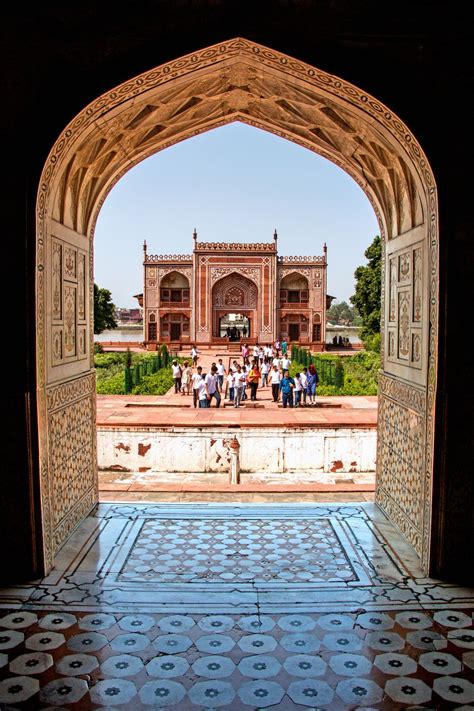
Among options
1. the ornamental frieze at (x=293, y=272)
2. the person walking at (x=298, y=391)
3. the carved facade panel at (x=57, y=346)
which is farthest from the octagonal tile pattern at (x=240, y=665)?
the ornamental frieze at (x=293, y=272)

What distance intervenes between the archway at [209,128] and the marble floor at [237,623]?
15.0 inches

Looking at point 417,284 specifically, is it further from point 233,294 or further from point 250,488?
point 233,294

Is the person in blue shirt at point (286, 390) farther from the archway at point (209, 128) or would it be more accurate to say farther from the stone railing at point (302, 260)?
the stone railing at point (302, 260)

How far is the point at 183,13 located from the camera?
150 inches

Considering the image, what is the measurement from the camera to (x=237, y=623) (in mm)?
3271

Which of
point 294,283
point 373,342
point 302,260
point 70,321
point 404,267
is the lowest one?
point 373,342

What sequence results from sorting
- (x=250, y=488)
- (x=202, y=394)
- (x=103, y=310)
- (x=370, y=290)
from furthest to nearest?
1. (x=103, y=310)
2. (x=370, y=290)
3. (x=202, y=394)
4. (x=250, y=488)

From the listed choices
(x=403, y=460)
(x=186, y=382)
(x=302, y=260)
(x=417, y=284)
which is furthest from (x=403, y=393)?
(x=302, y=260)

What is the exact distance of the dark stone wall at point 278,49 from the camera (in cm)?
367

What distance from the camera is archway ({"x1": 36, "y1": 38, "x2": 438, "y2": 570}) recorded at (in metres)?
3.91

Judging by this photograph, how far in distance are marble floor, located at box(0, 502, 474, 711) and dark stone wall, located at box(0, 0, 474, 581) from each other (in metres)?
0.47

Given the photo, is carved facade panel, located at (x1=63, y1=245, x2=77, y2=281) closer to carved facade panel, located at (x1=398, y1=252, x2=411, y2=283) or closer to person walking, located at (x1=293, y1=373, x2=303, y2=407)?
carved facade panel, located at (x1=398, y1=252, x2=411, y2=283)

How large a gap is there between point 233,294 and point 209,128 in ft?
96.4

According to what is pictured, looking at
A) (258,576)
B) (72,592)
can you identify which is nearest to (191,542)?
(258,576)
